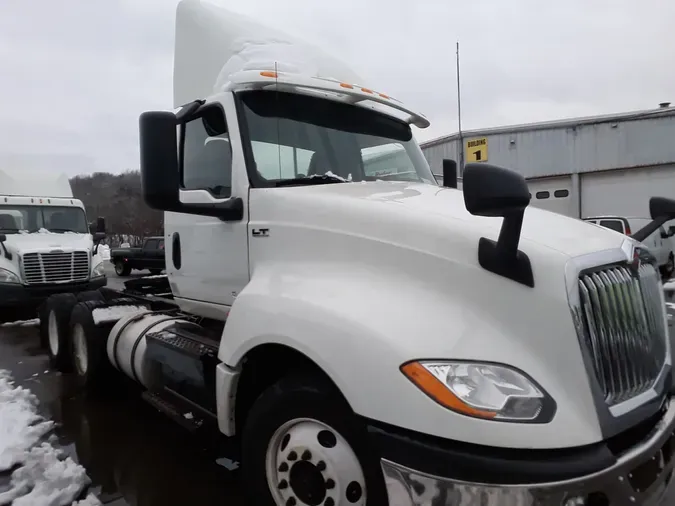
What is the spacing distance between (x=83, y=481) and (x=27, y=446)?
0.96 meters

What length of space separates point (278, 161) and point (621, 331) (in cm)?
210

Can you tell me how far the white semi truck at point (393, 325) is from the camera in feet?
6.02

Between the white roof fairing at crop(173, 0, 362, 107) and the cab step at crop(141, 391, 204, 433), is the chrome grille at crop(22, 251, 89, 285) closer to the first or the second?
the white roof fairing at crop(173, 0, 362, 107)

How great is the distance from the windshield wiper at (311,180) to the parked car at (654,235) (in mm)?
11038

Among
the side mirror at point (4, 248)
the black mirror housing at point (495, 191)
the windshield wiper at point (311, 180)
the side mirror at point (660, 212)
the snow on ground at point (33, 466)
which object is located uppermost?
the windshield wiper at point (311, 180)

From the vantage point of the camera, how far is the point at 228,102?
10.8 ft

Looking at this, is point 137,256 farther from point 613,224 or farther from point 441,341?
point 441,341

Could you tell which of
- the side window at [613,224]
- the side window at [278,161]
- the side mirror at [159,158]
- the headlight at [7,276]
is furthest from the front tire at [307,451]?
the side window at [613,224]

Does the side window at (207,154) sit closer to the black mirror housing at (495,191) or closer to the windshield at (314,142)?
the windshield at (314,142)

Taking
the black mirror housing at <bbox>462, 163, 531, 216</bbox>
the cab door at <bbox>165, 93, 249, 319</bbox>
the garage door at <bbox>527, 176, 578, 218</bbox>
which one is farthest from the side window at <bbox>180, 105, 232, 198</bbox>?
the garage door at <bbox>527, 176, 578, 218</bbox>

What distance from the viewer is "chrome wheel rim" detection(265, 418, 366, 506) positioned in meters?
2.12

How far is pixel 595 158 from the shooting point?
17.6 metres

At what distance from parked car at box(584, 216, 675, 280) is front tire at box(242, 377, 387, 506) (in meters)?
11.9

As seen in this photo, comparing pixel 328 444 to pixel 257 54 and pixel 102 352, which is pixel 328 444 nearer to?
pixel 257 54
